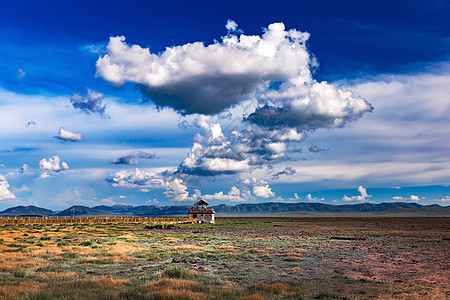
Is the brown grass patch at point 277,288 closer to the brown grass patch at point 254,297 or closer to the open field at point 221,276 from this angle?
the open field at point 221,276

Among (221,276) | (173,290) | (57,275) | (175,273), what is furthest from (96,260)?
(173,290)

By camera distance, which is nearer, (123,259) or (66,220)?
(123,259)

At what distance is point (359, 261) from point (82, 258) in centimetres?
1731

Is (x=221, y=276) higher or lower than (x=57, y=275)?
lower

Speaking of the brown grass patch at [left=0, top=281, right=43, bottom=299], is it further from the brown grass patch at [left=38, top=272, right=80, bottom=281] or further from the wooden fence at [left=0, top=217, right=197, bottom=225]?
the wooden fence at [left=0, top=217, right=197, bottom=225]

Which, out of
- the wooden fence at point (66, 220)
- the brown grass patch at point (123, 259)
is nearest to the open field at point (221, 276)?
the brown grass patch at point (123, 259)

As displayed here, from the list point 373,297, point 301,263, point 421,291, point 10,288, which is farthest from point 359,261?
point 10,288

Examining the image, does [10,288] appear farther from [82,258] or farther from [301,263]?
[301,263]

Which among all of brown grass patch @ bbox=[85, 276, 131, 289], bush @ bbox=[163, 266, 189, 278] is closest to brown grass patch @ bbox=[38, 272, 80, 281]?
brown grass patch @ bbox=[85, 276, 131, 289]

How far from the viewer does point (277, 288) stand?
43.2ft

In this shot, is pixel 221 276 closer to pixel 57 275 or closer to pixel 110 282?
pixel 110 282

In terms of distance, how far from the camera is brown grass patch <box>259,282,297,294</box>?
1291 centimetres

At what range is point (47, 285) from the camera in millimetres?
13305

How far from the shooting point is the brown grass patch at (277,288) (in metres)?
12.9
